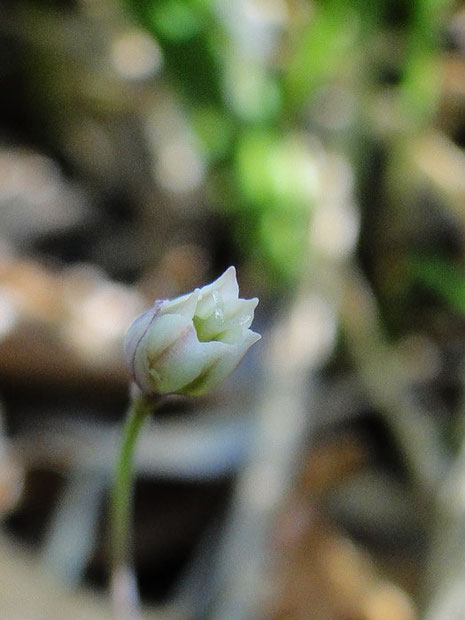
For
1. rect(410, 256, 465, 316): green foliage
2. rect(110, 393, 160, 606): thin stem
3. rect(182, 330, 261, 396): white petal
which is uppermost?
rect(182, 330, 261, 396): white petal

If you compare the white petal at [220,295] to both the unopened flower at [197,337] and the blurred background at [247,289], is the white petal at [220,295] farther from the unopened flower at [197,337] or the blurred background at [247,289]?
the blurred background at [247,289]

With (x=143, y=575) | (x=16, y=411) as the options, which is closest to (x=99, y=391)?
(x=16, y=411)

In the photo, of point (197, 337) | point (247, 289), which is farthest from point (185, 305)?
→ point (247, 289)

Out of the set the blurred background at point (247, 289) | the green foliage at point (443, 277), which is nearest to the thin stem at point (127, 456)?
the blurred background at point (247, 289)

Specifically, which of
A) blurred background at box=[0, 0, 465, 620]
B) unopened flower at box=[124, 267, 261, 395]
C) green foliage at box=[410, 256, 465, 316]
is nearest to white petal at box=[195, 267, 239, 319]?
unopened flower at box=[124, 267, 261, 395]

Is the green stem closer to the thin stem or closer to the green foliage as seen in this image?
the thin stem

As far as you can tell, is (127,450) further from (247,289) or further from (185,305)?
(247,289)
